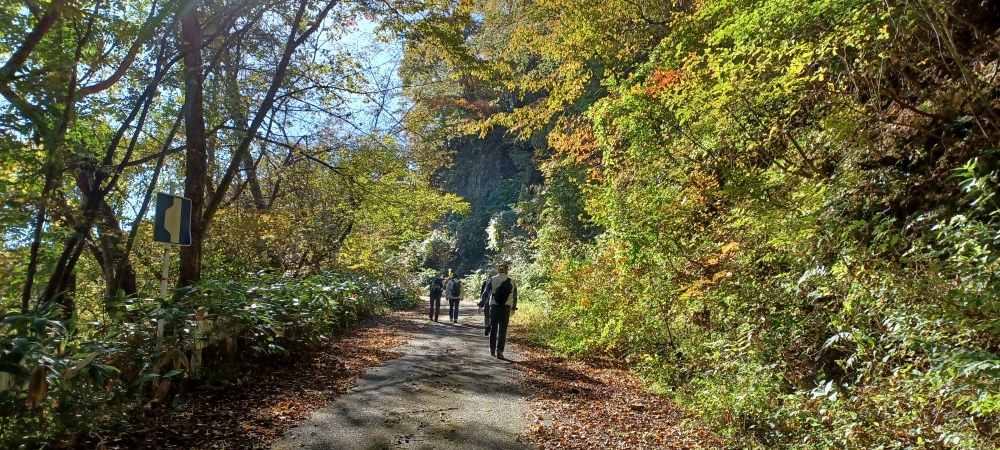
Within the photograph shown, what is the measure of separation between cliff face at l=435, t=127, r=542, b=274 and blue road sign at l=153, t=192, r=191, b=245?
2856 cm

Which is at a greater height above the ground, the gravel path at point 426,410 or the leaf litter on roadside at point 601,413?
the gravel path at point 426,410

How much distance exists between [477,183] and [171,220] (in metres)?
32.6

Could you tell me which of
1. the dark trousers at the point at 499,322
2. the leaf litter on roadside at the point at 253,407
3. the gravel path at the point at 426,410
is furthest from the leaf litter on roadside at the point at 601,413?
the leaf litter on roadside at the point at 253,407

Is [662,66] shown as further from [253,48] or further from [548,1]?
[253,48]

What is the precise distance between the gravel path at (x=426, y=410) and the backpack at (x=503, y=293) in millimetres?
1073

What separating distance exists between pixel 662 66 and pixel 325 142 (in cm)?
909

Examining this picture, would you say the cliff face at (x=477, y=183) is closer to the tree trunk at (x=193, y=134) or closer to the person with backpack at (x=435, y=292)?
the person with backpack at (x=435, y=292)

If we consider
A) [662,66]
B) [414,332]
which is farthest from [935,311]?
[414,332]

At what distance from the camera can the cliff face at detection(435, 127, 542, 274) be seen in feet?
120

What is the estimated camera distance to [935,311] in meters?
3.82

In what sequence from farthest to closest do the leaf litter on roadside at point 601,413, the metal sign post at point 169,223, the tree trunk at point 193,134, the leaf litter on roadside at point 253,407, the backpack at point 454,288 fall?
1. the backpack at point 454,288
2. the tree trunk at point 193,134
3. the metal sign post at point 169,223
4. the leaf litter on roadside at point 601,413
5. the leaf litter on roadside at point 253,407

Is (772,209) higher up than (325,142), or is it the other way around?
(325,142)

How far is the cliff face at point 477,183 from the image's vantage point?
36.7m

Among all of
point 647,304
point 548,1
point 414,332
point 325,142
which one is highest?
point 548,1
